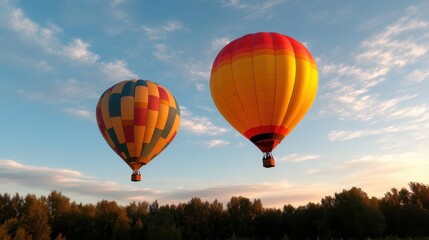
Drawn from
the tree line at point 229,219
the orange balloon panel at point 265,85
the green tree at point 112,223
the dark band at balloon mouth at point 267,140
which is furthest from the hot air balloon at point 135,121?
the green tree at point 112,223

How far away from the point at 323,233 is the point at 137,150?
34812mm

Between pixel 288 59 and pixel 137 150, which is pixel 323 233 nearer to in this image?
pixel 137 150

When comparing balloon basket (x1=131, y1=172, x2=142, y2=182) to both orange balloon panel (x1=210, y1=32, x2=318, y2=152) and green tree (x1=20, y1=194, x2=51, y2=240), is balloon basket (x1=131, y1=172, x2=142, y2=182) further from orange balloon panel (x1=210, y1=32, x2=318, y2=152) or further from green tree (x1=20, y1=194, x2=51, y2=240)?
green tree (x1=20, y1=194, x2=51, y2=240)

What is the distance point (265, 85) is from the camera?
21078 millimetres

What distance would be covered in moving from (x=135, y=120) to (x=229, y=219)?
126 ft

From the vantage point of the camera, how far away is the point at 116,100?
105 ft

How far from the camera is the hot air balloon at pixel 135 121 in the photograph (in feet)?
102

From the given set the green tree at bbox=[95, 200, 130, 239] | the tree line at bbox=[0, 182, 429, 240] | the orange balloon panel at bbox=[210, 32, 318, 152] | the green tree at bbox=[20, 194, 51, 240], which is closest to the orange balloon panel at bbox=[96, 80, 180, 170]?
the orange balloon panel at bbox=[210, 32, 318, 152]

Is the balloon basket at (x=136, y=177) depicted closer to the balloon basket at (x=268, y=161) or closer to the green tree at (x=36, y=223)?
the balloon basket at (x=268, y=161)

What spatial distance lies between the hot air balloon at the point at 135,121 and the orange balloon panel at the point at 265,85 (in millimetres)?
11414

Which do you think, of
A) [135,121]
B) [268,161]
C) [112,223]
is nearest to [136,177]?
[135,121]

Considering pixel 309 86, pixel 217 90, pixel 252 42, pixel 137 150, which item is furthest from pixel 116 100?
pixel 309 86

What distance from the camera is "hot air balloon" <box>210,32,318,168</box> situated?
21.2 metres

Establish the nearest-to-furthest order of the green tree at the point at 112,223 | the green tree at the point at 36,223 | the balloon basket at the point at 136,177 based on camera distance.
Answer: the balloon basket at the point at 136,177 < the green tree at the point at 36,223 < the green tree at the point at 112,223
